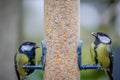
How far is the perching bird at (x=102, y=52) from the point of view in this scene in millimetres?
3150

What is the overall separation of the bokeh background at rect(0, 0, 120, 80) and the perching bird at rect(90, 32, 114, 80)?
1.16 feet

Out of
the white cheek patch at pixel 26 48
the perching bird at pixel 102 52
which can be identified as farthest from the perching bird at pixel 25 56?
the perching bird at pixel 102 52

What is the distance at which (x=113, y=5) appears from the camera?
368cm

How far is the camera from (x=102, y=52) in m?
3.15

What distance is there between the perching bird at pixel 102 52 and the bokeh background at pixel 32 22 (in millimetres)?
354

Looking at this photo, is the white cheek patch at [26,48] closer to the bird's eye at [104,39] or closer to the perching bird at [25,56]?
the perching bird at [25,56]

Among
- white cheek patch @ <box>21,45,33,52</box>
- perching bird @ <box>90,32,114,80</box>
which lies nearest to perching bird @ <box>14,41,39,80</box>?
white cheek patch @ <box>21,45,33,52</box>

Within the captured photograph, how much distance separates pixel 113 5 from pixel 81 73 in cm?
38

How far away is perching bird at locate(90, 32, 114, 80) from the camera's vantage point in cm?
315

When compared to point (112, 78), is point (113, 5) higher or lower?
higher

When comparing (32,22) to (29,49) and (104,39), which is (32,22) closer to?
(29,49)

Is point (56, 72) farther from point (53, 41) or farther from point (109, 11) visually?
point (109, 11)

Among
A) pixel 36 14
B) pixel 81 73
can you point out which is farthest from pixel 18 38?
pixel 81 73

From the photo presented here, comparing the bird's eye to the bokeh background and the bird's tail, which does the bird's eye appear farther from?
the bokeh background
